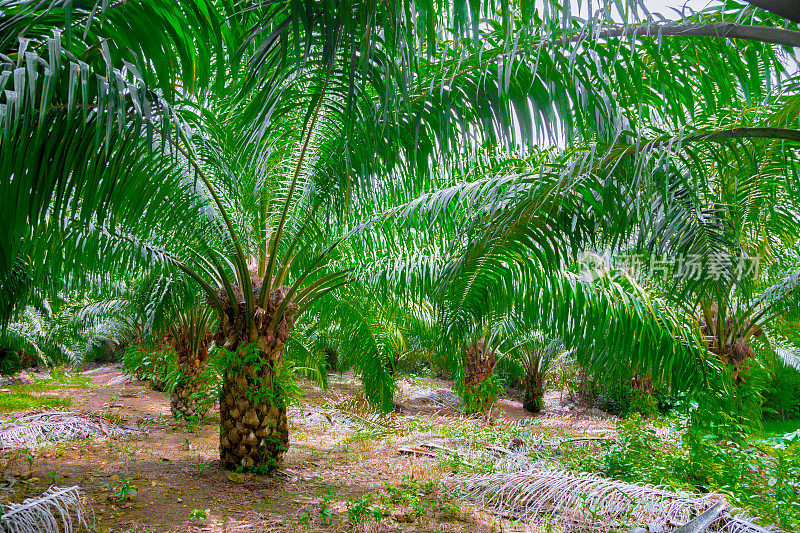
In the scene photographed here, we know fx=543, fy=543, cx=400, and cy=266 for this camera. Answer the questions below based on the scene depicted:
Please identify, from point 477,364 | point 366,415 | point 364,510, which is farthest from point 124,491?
point 477,364

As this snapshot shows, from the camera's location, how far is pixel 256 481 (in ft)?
17.1

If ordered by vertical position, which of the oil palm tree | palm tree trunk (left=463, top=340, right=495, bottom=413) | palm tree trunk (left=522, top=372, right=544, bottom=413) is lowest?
palm tree trunk (left=522, top=372, right=544, bottom=413)

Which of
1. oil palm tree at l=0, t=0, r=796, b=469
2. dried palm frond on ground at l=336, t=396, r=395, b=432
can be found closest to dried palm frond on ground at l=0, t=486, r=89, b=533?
oil palm tree at l=0, t=0, r=796, b=469

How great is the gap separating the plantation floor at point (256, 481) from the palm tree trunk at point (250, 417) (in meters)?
0.20

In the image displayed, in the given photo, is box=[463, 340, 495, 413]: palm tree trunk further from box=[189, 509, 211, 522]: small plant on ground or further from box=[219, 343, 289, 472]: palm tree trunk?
box=[189, 509, 211, 522]: small plant on ground

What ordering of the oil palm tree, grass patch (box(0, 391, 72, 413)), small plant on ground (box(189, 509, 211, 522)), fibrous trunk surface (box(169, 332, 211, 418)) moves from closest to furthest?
the oil palm tree
small plant on ground (box(189, 509, 211, 522))
fibrous trunk surface (box(169, 332, 211, 418))
grass patch (box(0, 391, 72, 413))

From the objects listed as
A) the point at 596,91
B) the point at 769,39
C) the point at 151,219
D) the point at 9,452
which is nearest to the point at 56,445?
the point at 9,452

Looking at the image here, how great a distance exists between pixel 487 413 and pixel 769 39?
32.5ft

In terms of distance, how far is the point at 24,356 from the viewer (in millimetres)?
21969

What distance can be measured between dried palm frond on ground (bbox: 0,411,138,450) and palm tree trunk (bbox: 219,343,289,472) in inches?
97.9

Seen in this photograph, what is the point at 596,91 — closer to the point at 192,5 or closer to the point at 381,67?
the point at 381,67

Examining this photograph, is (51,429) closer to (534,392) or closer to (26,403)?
(26,403)

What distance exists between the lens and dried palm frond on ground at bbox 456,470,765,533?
156 inches

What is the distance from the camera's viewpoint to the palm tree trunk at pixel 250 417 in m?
5.45
